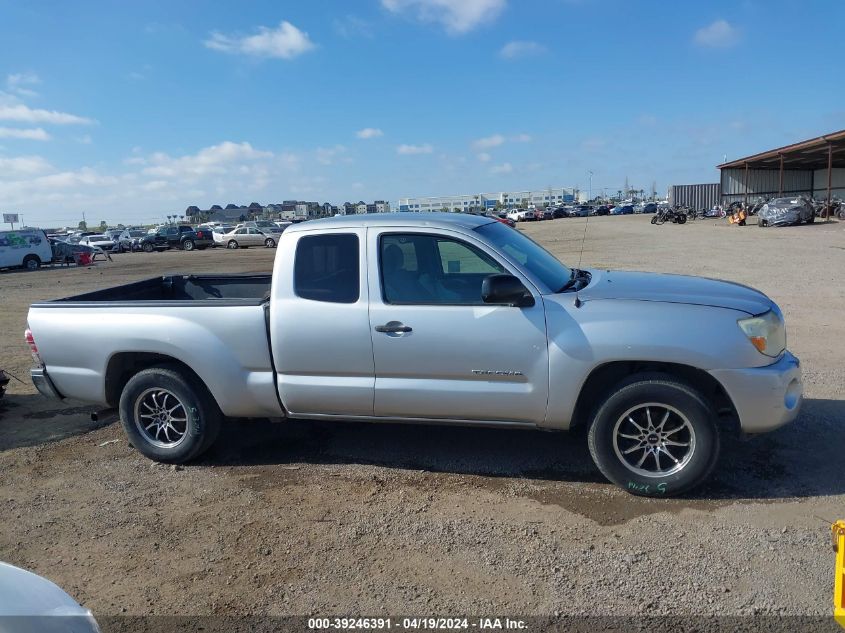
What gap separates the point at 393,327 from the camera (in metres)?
4.68

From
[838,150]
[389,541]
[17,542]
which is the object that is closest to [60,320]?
[17,542]

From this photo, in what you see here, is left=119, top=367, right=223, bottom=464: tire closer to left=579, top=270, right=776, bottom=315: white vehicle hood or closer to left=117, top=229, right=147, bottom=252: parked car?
left=579, top=270, right=776, bottom=315: white vehicle hood

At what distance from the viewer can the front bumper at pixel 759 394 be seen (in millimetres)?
4199

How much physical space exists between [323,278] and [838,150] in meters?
49.5

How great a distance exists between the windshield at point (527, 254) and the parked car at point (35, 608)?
329 centimetres

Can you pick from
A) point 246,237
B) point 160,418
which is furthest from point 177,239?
point 160,418

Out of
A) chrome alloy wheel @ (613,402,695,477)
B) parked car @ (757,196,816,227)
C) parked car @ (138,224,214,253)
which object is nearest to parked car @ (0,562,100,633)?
chrome alloy wheel @ (613,402,695,477)

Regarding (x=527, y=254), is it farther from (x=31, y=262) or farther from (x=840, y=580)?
(x=31, y=262)

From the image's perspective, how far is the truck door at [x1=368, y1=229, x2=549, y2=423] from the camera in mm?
4477

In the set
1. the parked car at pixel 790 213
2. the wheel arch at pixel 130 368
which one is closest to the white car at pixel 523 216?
the parked car at pixel 790 213

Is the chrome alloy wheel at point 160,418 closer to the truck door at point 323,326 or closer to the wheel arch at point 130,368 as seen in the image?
the wheel arch at point 130,368

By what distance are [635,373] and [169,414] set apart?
3528mm

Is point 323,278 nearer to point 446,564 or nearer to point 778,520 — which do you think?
point 446,564

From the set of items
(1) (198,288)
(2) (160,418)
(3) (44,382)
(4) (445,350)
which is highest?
(1) (198,288)
